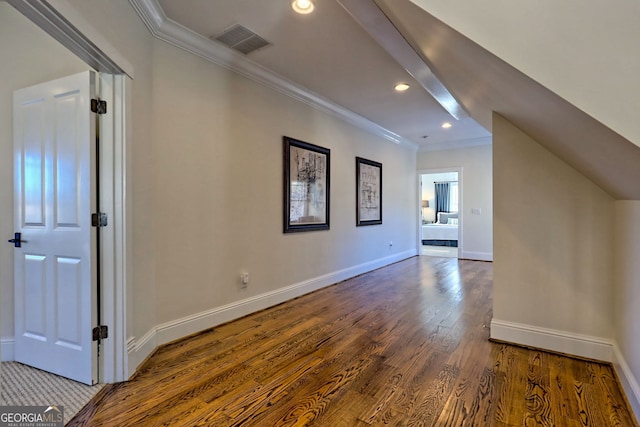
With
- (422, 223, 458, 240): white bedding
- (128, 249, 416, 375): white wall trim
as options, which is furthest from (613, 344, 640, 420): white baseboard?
(422, 223, 458, 240): white bedding

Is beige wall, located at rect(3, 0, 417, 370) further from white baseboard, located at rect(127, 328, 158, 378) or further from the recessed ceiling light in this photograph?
the recessed ceiling light

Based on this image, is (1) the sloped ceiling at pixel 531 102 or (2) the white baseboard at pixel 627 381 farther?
(2) the white baseboard at pixel 627 381

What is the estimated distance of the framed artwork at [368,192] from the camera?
4.86 metres

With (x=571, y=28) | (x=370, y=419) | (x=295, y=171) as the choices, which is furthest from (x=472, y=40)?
(x=295, y=171)

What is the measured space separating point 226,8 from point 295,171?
5.91ft

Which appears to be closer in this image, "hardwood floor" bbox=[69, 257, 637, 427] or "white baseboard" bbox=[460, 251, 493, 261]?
"hardwood floor" bbox=[69, 257, 637, 427]

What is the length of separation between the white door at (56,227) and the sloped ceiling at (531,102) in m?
1.98

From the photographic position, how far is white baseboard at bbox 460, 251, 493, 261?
6.11 meters

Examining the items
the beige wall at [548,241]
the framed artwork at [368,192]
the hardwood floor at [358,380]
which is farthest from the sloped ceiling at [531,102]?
the framed artwork at [368,192]

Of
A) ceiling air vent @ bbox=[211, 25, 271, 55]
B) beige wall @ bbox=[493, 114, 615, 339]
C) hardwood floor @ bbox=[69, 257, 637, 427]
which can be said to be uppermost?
ceiling air vent @ bbox=[211, 25, 271, 55]

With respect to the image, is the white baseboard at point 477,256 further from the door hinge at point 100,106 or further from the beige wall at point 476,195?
the door hinge at point 100,106

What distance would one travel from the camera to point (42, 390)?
Answer: 5.66 feet

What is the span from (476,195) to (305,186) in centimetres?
439

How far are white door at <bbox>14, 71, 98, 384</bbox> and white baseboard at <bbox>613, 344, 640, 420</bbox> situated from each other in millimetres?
3025
